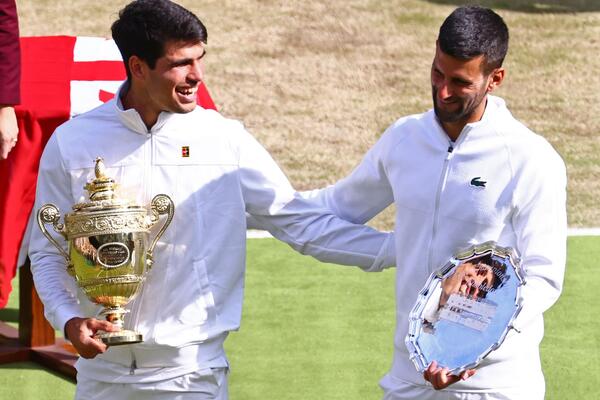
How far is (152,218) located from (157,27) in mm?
550

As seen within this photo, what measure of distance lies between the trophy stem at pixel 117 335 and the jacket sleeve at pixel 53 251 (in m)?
0.17

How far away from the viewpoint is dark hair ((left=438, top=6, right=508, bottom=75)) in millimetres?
4117

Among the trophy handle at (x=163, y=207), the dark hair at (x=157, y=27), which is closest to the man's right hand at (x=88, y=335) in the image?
the trophy handle at (x=163, y=207)

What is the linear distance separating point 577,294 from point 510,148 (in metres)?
4.02

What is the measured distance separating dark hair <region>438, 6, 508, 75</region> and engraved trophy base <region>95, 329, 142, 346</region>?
3.87ft

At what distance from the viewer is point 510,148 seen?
4230mm

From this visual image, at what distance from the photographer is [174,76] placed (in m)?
4.34

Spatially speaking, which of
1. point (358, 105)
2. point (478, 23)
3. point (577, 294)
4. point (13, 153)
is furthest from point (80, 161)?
point (358, 105)

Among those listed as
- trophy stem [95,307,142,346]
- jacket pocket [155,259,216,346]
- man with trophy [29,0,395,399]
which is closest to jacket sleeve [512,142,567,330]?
man with trophy [29,0,395,399]

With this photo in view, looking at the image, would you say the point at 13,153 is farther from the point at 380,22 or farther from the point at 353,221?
the point at 380,22

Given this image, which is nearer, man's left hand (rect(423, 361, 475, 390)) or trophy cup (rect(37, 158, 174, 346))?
man's left hand (rect(423, 361, 475, 390))

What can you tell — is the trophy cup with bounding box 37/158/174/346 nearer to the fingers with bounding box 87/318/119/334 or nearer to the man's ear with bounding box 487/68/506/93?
the fingers with bounding box 87/318/119/334

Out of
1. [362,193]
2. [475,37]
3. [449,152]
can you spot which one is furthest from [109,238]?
[475,37]

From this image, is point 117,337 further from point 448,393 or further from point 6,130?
point 6,130
